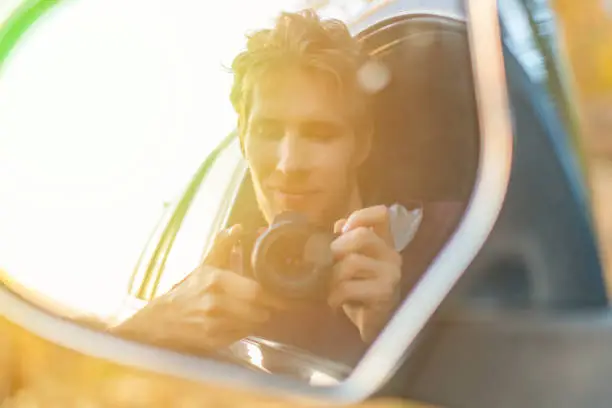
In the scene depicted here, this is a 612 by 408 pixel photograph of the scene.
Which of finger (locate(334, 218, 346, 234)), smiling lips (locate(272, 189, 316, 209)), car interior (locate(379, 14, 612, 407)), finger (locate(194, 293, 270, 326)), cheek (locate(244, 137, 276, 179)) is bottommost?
car interior (locate(379, 14, 612, 407))

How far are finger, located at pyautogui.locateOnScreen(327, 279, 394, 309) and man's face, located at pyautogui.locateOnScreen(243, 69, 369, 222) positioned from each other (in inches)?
1.3

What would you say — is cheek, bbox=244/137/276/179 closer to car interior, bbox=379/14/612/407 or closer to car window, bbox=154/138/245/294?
car window, bbox=154/138/245/294

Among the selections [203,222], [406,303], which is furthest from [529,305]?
[203,222]

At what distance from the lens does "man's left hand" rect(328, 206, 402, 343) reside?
0.27m

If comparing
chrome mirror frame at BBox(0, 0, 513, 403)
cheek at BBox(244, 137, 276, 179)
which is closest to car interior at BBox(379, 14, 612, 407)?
chrome mirror frame at BBox(0, 0, 513, 403)

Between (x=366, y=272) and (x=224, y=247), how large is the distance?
0.22 feet

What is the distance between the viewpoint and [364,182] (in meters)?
0.27

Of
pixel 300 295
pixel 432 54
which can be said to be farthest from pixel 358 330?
pixel 432 54

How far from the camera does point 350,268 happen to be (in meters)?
0.27

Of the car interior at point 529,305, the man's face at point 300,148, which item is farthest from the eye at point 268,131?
the car interior at point 529,305

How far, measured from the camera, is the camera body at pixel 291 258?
265mm

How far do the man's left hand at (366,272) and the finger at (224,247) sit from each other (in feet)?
0.15

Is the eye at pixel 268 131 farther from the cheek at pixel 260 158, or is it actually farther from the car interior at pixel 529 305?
the car interior at pixel 529 305

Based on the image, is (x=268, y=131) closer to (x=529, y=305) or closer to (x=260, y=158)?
(x=260, y=158)
